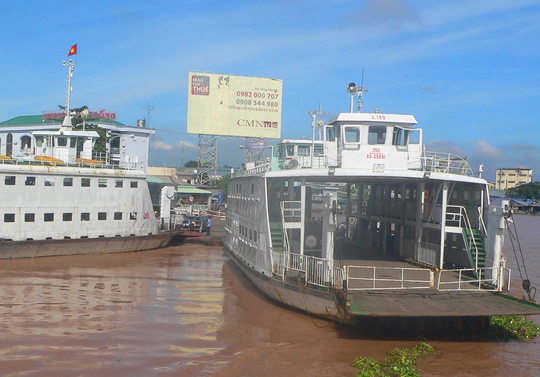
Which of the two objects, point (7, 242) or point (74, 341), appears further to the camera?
point (7, 242)

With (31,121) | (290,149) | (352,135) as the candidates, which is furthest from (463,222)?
(31,121)

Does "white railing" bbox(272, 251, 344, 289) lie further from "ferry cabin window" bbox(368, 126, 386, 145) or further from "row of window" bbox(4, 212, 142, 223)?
"row of window" bbox(4, 212, 142, 223)

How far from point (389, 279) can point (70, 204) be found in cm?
1940

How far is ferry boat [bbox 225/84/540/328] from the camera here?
46.4ft

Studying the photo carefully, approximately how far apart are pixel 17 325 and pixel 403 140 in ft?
41.3

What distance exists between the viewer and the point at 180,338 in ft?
47.5

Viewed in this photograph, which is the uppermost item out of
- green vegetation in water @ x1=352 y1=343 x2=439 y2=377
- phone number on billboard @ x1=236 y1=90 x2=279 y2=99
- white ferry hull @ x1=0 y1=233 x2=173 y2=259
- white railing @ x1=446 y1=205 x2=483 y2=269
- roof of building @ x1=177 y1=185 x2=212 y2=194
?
phone number on billboard @ x1=236 y1=90 x2=279 y2=99

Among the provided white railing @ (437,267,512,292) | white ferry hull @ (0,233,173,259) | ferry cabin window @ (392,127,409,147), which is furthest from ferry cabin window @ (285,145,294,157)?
white railing @ (437,267,512,292)

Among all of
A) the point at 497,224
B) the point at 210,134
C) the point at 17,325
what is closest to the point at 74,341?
the point at 17,325

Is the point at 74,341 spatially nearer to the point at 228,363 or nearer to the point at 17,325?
the point at 17,325

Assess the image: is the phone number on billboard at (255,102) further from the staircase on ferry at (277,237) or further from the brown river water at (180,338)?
the staircase on ferry at (277,237)

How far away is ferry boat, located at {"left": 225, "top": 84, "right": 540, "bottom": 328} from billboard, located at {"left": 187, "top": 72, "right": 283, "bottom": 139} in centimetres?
3488

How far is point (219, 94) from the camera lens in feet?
188

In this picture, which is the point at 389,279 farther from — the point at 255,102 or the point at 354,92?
the point at 255,102
